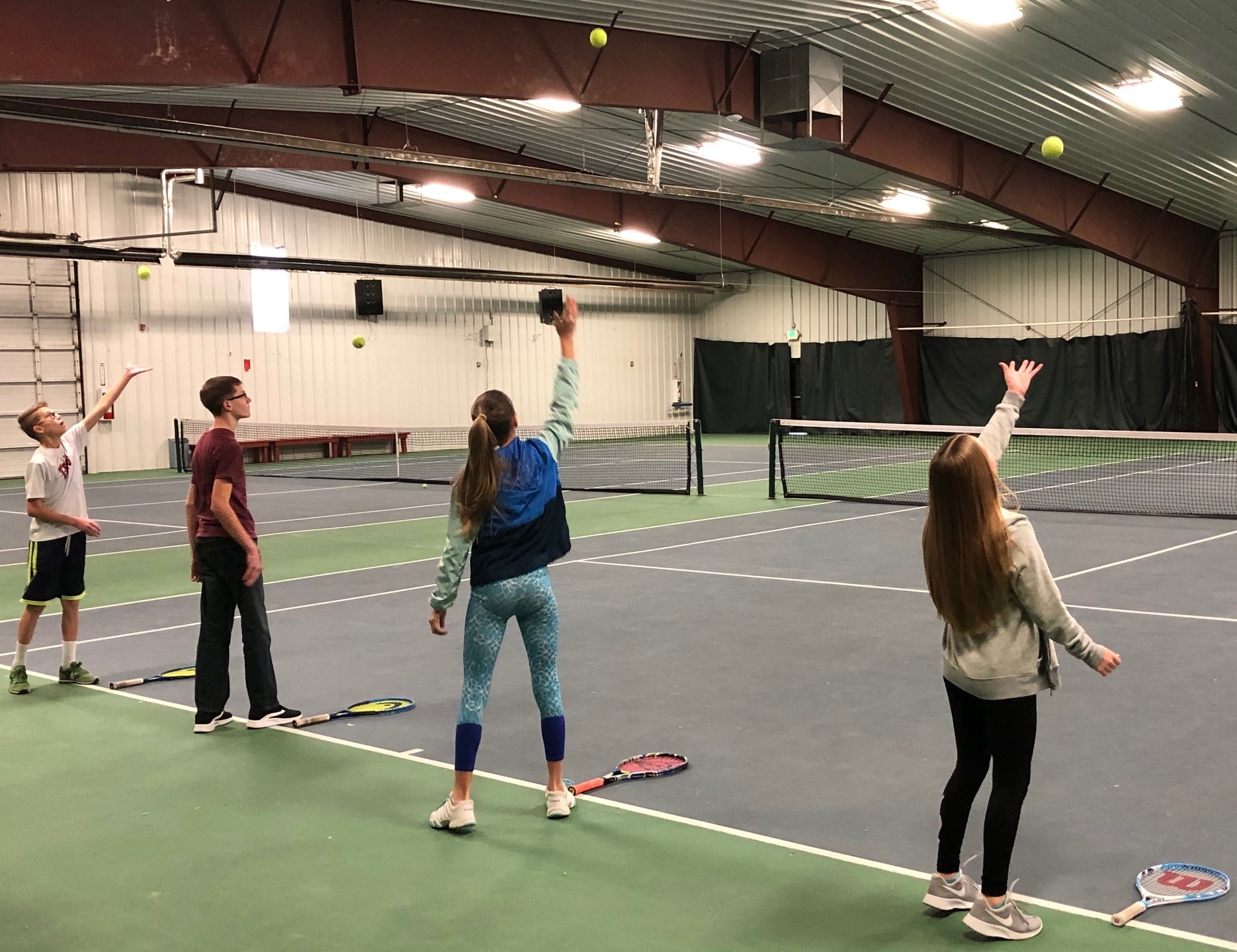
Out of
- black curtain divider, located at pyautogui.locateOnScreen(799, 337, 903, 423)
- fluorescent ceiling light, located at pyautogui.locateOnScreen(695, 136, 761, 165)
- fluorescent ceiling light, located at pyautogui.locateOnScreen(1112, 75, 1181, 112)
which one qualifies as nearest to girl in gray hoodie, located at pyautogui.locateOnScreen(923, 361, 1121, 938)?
fluorescent ceiling light, located at pyautogui.locateOnScreen(1112, 75, 1181, 112)

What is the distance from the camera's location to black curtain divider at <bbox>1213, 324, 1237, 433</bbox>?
2614 centimetres

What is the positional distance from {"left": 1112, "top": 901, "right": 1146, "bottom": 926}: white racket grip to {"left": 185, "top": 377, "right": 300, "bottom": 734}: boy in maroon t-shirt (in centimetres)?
392

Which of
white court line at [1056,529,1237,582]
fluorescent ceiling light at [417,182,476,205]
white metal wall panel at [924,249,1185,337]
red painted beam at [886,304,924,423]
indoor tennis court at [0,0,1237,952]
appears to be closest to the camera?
indoor tennis court at [0,0,1237,952]

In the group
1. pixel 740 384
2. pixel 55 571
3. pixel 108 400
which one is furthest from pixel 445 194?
pixel 55 571

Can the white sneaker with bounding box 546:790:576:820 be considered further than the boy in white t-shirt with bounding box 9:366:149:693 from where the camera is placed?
No

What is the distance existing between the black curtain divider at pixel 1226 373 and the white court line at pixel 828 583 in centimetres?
1945

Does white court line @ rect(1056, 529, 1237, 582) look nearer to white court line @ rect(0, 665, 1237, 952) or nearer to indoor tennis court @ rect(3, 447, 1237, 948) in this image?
indoor tennis court @ rect(3, 447, 1237, 948)

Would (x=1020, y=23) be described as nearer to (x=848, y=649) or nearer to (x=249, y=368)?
(x=848, y=649)

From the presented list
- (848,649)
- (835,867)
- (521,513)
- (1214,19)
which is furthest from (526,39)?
→ (835,867)

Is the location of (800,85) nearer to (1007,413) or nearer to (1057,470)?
(1057,470)

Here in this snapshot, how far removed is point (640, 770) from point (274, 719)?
6.60 feet

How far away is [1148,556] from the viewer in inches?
423

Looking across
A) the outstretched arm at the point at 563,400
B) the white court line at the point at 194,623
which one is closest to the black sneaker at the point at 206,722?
the white court line at the point at 194,623

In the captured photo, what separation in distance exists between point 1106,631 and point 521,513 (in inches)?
187
